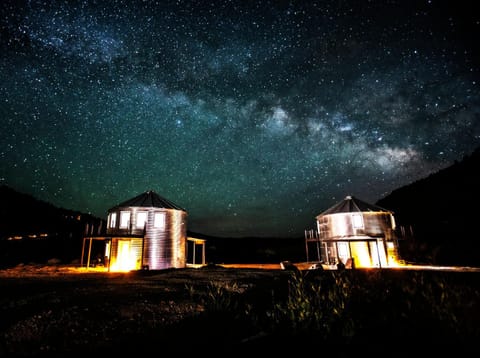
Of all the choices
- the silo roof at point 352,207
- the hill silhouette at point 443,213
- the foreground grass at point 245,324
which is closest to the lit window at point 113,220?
the foreground grass at point 245,324

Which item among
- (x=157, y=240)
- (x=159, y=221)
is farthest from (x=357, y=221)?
(x=157, y=240)

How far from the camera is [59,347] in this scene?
4.69 metres

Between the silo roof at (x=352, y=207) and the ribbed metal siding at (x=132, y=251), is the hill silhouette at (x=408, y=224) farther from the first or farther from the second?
the silo roof at (x=352, y=207)

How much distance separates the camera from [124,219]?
88.9 ft

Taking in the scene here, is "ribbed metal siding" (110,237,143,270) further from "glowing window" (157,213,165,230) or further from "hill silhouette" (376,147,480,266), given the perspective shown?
"hill silhouette" (376,147,480,266)

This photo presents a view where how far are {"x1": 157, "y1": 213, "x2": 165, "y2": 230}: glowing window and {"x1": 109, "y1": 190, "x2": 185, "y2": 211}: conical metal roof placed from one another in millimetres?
952

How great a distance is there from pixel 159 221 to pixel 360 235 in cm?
2139

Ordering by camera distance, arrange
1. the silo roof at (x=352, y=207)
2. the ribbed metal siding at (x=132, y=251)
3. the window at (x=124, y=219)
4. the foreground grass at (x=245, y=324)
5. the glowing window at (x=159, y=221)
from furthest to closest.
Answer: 1. the silo roof at (x=352, y=207)
2. the glowing window at (x=159, y=221)
3. the window at (x=124, y=219)
4. the ribbed metal siding at (x=132, y=251)
5. the foreground grass at (x=245, y=324)

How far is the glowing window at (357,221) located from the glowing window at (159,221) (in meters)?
20.8

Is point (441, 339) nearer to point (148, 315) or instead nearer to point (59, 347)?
point (148, 315)

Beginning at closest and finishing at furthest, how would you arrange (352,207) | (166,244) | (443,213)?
(166,244) → (352,207) → (443,213)

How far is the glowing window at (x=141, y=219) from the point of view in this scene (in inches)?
1061

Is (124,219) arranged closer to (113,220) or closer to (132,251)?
(113,220)

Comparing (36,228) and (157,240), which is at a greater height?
(36,228)
